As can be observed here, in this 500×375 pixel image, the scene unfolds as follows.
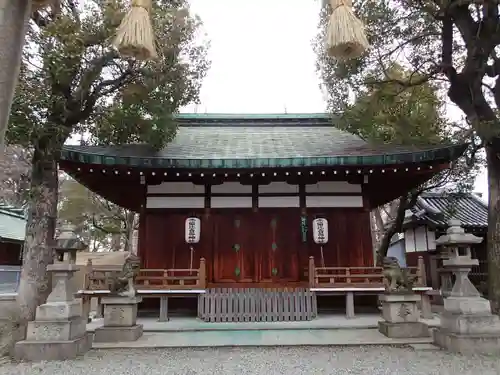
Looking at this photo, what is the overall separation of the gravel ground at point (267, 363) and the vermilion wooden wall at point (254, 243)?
3445mm

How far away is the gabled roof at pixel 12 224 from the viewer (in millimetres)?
19062

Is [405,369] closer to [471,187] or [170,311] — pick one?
[170,311]

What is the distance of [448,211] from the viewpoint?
50.5 ft

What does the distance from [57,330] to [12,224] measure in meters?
18.4

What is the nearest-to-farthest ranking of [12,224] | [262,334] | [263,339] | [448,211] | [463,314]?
1. [463,314]
2. [263,339]
3. [262,334]
4. [448,211]
5. [12,224]

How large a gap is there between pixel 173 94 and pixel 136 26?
6.90m

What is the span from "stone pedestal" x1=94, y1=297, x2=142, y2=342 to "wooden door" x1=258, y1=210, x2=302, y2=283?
3.68m

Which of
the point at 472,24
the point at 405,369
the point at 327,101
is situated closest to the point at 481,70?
the point at 472,24

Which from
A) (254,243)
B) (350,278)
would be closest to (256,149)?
(254,243)

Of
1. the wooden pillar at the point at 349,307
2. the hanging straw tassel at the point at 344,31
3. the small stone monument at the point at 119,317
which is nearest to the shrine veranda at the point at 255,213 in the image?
the wooden pillar at the point at 349,307

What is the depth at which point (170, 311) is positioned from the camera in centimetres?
963

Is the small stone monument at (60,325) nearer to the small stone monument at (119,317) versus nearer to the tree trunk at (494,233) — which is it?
the small stone monument at (119,317)

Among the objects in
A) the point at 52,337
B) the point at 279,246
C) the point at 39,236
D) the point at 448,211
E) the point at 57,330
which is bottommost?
the point at 52,337

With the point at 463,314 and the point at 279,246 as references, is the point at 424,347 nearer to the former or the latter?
the point at 463,314
